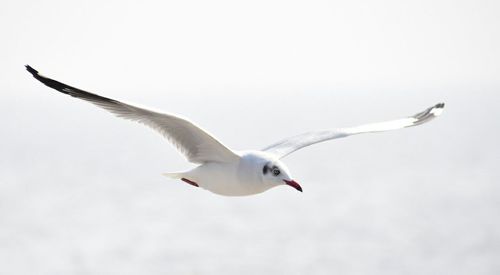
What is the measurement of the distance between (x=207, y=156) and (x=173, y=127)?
0.51m

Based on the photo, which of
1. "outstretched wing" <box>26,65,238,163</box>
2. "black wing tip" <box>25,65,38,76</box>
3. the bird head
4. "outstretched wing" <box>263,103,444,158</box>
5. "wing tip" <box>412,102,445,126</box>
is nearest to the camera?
"black wing tip" <box>25,65,38,76</box>

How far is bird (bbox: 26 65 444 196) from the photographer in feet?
32.3

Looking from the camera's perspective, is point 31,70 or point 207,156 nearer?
point 31,70

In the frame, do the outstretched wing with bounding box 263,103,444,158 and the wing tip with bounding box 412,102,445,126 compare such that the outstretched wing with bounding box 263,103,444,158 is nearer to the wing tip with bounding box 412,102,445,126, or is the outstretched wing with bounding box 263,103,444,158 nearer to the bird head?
the wing tip with bounding box 412,102,445,126

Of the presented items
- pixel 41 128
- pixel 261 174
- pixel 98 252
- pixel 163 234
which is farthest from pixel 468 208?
pixel 41 128

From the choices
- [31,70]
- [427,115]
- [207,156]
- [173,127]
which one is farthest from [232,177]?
[427,115]

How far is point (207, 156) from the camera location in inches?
415

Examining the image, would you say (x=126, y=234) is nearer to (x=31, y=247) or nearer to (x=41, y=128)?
(x=31, y=247)

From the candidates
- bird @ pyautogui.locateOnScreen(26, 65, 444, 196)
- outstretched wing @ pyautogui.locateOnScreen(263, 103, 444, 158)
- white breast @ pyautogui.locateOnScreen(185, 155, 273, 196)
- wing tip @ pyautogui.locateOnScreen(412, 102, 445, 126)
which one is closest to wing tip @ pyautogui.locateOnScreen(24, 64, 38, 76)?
bird @ pyautogui.locateOnScreen(26, 65, 444, 196)

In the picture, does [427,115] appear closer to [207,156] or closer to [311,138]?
[311,138]

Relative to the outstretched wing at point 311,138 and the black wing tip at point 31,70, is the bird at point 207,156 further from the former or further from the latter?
the outstretched wing at point 311,138

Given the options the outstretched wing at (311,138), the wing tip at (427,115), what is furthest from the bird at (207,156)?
the wing tip at (427,115)

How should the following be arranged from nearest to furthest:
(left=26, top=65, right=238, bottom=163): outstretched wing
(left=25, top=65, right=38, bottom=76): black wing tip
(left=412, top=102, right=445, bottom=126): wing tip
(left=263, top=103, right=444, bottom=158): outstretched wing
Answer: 1. (left=25, top=65, right=38, bottom=76): black wing tip
2. (left=26, top=65, right=238, bottom=163): outstretched wing
3. (left=263, top=103, right=444, bottom=158): outstretched wing
4. (left=412, top=102, right=445, bottom=126): wing tip

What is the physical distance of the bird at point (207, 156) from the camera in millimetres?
9836
